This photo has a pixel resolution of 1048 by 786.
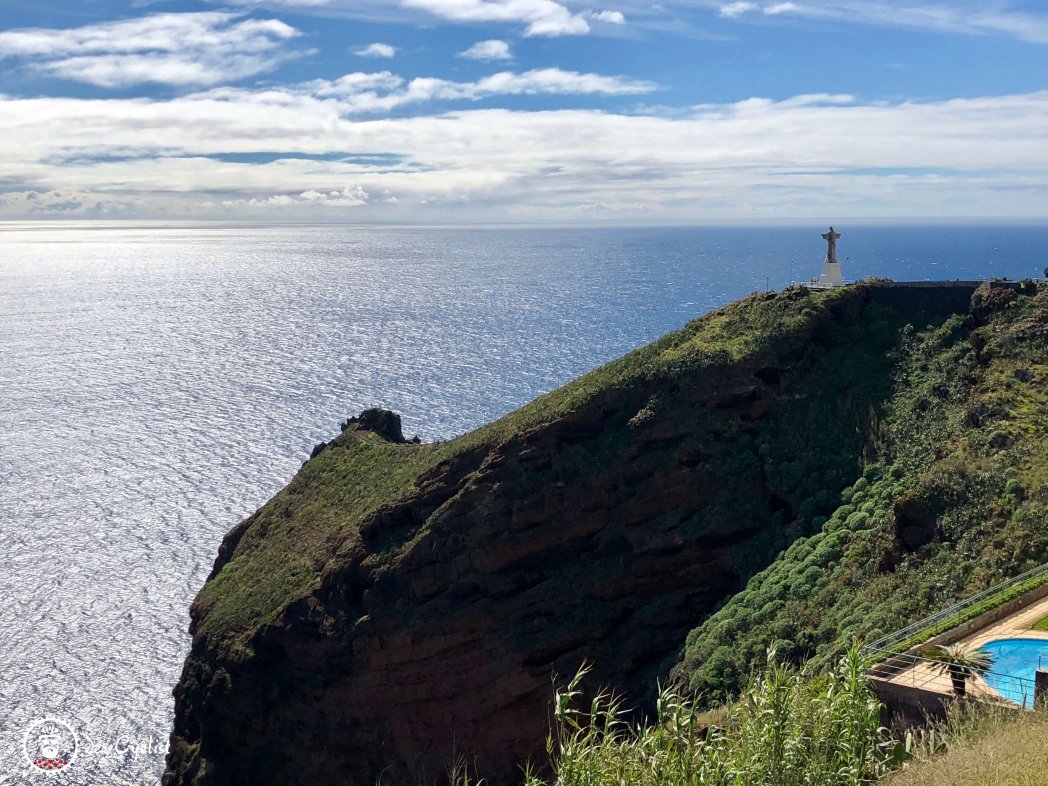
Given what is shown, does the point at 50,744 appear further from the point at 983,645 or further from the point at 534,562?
the point at 983,645

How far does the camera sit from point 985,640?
2492 centimetres

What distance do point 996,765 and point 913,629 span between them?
41.5ft

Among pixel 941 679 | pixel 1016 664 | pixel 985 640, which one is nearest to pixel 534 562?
pixel 985 640

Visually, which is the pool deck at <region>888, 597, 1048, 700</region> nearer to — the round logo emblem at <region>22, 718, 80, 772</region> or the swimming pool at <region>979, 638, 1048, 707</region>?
the swimming pool at <region>979, 638, 1048, 707</region>

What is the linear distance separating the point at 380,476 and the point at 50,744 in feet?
71.5

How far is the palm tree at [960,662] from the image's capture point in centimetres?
2169

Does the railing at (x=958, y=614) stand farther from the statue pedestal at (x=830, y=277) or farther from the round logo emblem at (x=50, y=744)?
the round logo emblem at (x=50, y=744)

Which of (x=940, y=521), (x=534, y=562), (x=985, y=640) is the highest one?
(x=940, y=521)

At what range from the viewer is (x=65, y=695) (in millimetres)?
54375

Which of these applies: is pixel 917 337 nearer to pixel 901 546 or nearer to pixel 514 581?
pixel 901 546

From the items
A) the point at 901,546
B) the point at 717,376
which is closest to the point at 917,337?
the point at 717,376

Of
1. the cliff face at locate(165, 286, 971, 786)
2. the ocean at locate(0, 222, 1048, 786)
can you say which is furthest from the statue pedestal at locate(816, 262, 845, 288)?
the ocean at locate(0, 222, 1048, 786)

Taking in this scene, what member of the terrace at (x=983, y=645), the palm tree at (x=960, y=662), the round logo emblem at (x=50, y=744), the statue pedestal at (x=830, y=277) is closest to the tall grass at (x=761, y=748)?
the palm tree at (x=960, y=662)

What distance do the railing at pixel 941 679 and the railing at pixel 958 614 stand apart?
2.78ft
